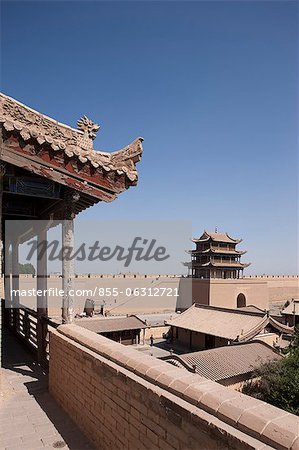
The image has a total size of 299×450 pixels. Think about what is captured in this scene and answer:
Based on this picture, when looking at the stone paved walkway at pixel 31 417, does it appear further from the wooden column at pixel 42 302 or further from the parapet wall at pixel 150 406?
the wooden column at pixel 42 302

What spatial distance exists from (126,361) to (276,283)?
49.8 m

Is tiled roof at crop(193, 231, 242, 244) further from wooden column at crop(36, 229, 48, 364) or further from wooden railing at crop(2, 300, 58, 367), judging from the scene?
wooden column at crop(36, 229, 48, 364)

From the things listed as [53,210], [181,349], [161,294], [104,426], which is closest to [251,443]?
[104,426]

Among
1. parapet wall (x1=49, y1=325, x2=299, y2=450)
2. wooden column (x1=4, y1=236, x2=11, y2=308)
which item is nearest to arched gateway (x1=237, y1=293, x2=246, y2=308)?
wooden column (x1=4, y1=236, x2=11, y2=308)

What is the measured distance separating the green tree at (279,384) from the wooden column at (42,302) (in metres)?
11.7

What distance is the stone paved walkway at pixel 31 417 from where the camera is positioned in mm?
4273

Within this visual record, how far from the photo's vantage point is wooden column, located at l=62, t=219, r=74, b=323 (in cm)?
627

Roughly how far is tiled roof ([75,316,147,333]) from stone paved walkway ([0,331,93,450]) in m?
15.4

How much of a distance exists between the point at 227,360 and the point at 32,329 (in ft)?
39.2

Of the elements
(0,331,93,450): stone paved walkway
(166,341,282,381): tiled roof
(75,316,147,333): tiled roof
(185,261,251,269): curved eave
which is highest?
(0,331,93,450): stone paved walkway

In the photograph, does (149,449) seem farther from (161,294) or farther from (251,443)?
(161,294)

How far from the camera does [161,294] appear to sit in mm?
38781

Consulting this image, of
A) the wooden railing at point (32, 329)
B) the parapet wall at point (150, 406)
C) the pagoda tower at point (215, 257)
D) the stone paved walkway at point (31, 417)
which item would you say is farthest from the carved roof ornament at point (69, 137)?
the pagoda tower at point (215, 257)

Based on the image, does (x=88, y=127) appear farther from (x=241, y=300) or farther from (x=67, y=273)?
(x=241, y=300)
